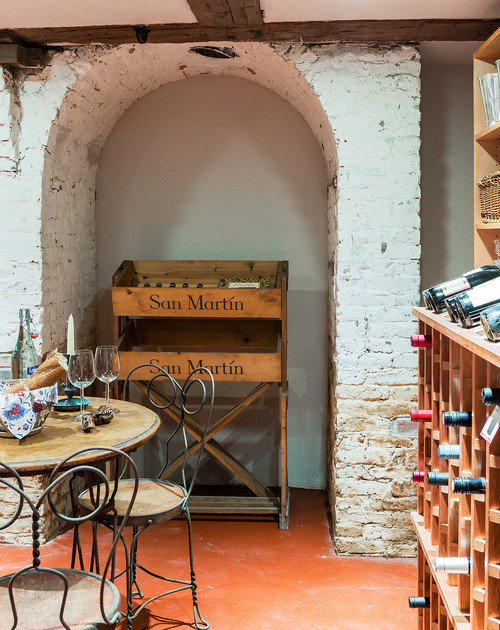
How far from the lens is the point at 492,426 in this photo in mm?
1359

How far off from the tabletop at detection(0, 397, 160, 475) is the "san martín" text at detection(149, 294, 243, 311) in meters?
0.97

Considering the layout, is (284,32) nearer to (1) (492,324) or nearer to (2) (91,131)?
(2) (91,131)

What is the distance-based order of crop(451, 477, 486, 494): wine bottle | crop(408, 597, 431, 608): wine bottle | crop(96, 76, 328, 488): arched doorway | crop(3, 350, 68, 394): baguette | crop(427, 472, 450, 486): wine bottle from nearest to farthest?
1. crop(451, 477, 486, 494): wine bottle
2. crop(427, 472, 450, 486): wine bottle
3. crop(408, 597, 431, 608): wine bottle
4. crop(3, 350, 68, 394): baguette
5. crop(96, 76, 328, 488): arched doorway

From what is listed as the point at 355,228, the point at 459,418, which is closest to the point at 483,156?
the point at 355,228

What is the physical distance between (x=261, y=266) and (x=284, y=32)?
1.26 m

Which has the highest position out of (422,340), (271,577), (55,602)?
(422,340)

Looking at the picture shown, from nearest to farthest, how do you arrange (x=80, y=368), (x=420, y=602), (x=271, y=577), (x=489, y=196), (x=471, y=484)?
(x=471, y=484), (x=420, y=602), (x=80, y=368), (x=489, y=196), (x=271, y=577)

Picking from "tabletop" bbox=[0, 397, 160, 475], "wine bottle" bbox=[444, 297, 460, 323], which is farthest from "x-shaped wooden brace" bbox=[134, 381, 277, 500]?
"wine bottle" bbox=[444, 297, 460, 323]

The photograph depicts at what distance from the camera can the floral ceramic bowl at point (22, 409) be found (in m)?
2.11

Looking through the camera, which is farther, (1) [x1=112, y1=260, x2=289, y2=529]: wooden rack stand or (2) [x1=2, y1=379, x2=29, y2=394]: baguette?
(1) [x1=112, y1=260, x2=289, y2=529]: wooden rack stand

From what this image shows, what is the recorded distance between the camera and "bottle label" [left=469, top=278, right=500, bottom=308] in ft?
5.38

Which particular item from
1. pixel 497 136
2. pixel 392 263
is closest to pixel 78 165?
pixel 392 263

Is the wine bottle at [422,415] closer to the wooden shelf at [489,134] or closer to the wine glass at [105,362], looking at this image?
the wine glass at [105,362]

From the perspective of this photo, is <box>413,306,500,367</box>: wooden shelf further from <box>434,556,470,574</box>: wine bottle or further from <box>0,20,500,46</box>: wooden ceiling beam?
<box>0,20,500,46</box>: wooden ceiling beam
